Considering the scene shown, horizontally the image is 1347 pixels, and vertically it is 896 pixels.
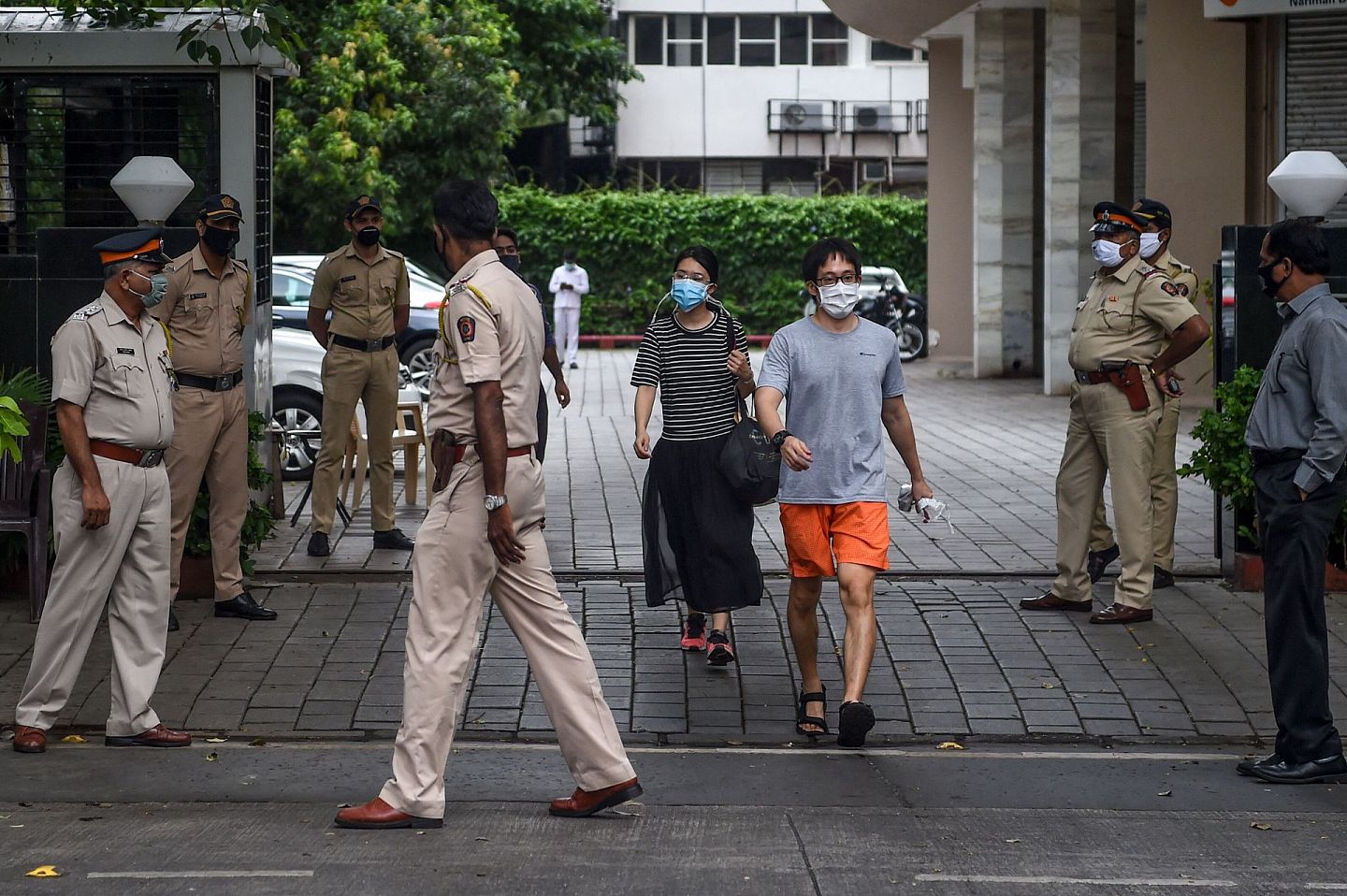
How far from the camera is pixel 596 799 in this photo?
5.64m

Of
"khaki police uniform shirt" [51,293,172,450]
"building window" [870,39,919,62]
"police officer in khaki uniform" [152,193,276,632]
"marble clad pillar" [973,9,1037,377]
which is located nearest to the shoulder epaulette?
"khaki police uniform shirt" [51,293,172,450]

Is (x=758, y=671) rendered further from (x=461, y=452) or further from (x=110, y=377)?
(x=110, y=377)

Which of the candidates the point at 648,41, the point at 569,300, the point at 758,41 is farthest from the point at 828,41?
the point at 569,300

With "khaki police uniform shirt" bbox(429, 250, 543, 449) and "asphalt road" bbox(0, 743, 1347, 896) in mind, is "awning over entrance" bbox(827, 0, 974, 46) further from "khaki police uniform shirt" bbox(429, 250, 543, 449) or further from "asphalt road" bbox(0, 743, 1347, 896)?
"khaki police uniform shirt" bbox(429, 250, 543, 449)

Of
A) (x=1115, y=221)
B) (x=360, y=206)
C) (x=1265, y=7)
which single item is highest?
(x=1265, y=7)

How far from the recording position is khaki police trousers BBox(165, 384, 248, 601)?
8.29 meters

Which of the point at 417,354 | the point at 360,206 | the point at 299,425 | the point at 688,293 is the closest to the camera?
the point at 688,293

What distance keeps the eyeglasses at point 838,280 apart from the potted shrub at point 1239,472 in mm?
3031

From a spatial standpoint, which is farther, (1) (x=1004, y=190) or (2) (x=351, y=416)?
(1) (x=1004, y=190)

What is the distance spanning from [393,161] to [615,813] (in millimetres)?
25084

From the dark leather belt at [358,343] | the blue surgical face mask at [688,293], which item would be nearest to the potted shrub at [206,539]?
the dark leather belt at [358,343]

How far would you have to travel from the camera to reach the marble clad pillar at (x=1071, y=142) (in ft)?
66.3

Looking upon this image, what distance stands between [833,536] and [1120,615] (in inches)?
87.7

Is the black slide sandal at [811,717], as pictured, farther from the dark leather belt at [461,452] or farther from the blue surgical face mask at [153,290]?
the blue surgical face mask at [153,290]
